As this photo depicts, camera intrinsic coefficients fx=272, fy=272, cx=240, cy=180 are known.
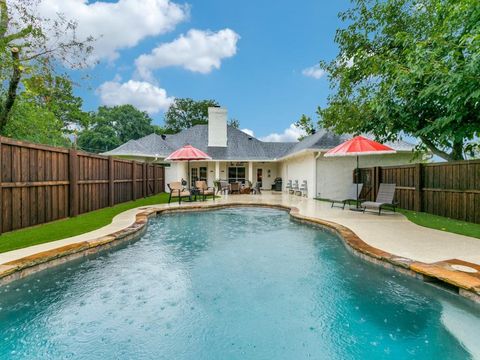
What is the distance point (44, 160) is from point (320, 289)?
6.77 metres

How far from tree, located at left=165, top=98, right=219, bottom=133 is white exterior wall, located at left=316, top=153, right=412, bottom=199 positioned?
2675cm

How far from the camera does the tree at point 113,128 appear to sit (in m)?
37.5

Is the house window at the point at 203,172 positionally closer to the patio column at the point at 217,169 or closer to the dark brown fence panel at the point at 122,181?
the patio column at the point at 217,169

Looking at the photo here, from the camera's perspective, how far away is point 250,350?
2600 mm

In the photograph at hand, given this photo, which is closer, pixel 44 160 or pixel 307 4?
pixel 44 160

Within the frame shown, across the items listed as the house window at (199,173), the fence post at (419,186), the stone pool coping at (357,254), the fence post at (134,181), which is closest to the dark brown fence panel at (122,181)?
the fence post at (134,181)

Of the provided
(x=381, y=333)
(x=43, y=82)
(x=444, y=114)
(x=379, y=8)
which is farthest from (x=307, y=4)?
(x=381, y=333)

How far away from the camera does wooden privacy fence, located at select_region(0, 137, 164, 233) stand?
551 cm

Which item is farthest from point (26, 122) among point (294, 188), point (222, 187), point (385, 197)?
point (385, 197)

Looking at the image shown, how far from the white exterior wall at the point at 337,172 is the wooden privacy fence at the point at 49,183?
1008 cm

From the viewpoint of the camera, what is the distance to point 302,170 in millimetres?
17016

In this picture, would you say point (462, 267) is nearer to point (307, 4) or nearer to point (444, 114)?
point (444, 114)

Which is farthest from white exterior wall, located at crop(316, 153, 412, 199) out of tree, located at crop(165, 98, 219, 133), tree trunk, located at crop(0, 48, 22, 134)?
tree, located at crop(165, 98, 219, 133)

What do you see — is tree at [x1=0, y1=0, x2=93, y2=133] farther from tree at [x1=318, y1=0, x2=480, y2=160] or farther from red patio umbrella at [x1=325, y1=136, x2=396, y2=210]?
tree at [x1=318, y1=0, x2=480, y2=160]
